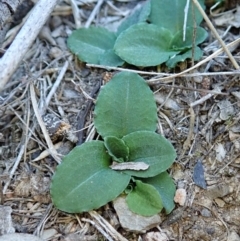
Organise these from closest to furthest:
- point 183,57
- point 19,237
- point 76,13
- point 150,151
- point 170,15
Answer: point 19,237 → point 150,151 → point 183,57 → point 170,15 → point 76,13

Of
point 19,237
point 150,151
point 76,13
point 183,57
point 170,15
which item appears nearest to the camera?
point 19,237

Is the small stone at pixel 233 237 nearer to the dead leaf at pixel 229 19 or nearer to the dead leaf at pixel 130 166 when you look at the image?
the dead leaf at pixel 130 166

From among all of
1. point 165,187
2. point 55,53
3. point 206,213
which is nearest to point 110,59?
point 55,53

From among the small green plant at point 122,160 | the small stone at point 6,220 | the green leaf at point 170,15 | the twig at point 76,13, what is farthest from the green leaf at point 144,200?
the twig at point 76,13

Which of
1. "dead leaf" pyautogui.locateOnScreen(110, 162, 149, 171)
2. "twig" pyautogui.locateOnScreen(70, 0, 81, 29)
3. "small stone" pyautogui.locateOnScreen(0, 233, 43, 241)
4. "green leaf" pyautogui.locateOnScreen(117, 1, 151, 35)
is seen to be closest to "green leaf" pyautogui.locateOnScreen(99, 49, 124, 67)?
"green leaf" pyautogui.locateOnScreen(117, 1, 151, 35)

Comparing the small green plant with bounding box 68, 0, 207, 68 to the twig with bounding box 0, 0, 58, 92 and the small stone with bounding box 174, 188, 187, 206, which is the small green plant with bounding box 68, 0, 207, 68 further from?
the small stone with bounding box 174, 188, 187, 206

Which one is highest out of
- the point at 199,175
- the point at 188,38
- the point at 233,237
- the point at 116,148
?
the point at 188,38

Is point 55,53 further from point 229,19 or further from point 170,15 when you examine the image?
point 229,19
